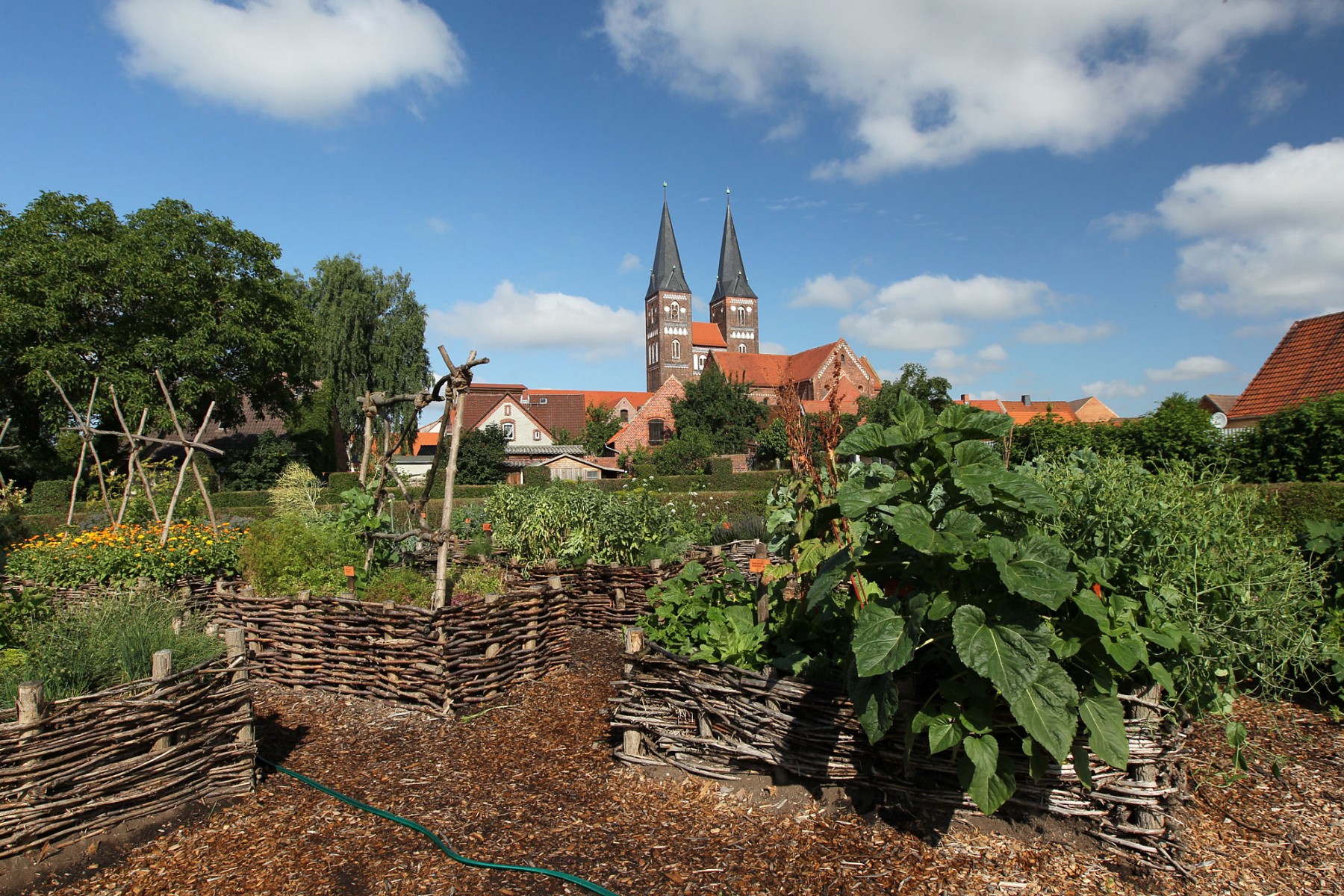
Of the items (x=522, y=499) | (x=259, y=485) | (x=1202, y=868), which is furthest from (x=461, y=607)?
(x=259, y=485)

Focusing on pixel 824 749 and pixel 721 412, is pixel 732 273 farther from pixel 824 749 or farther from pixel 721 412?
pixel 824 749

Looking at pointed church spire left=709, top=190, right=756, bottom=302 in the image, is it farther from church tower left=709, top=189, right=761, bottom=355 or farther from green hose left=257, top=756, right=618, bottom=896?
green hose left=257, top=756, right=618, bottom=896

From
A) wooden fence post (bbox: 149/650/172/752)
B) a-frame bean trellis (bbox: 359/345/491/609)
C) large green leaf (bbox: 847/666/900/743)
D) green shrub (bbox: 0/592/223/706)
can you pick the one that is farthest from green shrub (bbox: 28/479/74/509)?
large green leaf (bbox: 847/666/900/743)

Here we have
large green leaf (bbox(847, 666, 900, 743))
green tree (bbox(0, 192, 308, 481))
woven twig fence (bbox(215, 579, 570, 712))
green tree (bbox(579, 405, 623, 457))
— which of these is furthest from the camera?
green tree (bbox(579, 405, 623, 457))

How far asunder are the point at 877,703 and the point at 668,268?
278ft

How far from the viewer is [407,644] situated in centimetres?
560

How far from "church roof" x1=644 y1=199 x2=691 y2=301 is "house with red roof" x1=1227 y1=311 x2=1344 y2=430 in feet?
232

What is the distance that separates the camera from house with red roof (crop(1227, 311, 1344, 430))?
47.8 feet

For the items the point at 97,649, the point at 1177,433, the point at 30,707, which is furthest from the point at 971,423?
the point at 1177,433

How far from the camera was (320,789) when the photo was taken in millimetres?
4359

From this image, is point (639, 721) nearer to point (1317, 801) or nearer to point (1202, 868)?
point (1202, 868)

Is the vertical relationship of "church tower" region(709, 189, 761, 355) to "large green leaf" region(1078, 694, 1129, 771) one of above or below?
above

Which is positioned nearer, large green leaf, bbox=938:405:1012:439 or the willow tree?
large green leaf, bbox=938:405:1012:439

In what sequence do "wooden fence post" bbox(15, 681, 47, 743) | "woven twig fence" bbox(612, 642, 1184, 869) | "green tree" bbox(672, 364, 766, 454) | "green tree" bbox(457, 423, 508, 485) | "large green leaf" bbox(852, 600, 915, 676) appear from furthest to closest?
"green tree" bbox(672, 364, 766, 454)
"green tree" bbox(457, 423, 508, 485)
"wooden fence post" bbox(15, 681, 47, 743)
"woven twig fence" bbox(612, 642, 1184, 869)
"large green leaf" bbox(852, 600, 915, 676)
